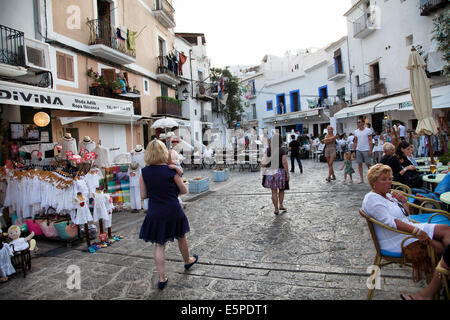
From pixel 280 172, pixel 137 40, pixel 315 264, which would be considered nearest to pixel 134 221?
pixel 280 172

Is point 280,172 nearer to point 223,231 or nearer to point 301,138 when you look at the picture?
point 223,231

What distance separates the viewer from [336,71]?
74.9ft

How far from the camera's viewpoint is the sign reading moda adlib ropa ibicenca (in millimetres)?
4965

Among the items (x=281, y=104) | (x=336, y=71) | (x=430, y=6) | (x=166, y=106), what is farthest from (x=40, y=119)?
(x=281, y=104)

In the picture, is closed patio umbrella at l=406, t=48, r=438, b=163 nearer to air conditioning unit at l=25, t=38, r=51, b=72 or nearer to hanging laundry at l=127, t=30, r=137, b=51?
air conditioning unit at l=25, t=38, r=51, b=72

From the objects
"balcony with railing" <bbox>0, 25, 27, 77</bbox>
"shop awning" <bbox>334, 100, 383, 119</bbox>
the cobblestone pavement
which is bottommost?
the cobblestone pavement

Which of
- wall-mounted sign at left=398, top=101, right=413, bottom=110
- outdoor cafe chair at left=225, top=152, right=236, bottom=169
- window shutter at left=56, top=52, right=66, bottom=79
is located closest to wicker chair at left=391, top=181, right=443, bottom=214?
wall-mounted sign at left=398, top=101, right=413, bottom=110

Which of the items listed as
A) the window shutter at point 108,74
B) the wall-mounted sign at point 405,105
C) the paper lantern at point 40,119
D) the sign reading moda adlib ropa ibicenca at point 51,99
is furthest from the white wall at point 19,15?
the wall-mounted sign at point 405,105

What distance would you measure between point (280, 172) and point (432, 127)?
11.8 feet

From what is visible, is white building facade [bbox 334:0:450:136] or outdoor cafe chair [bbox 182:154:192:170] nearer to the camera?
white building facade [bbox 334:0:450:136]

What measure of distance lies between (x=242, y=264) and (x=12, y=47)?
787 cm

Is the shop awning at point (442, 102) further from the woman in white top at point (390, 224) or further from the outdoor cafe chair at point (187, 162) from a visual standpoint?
the outdoor cafe chair at point (187, 162)

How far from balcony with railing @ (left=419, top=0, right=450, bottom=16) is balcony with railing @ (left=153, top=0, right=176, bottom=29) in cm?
1343

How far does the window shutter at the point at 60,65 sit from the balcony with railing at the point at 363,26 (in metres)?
17.4
